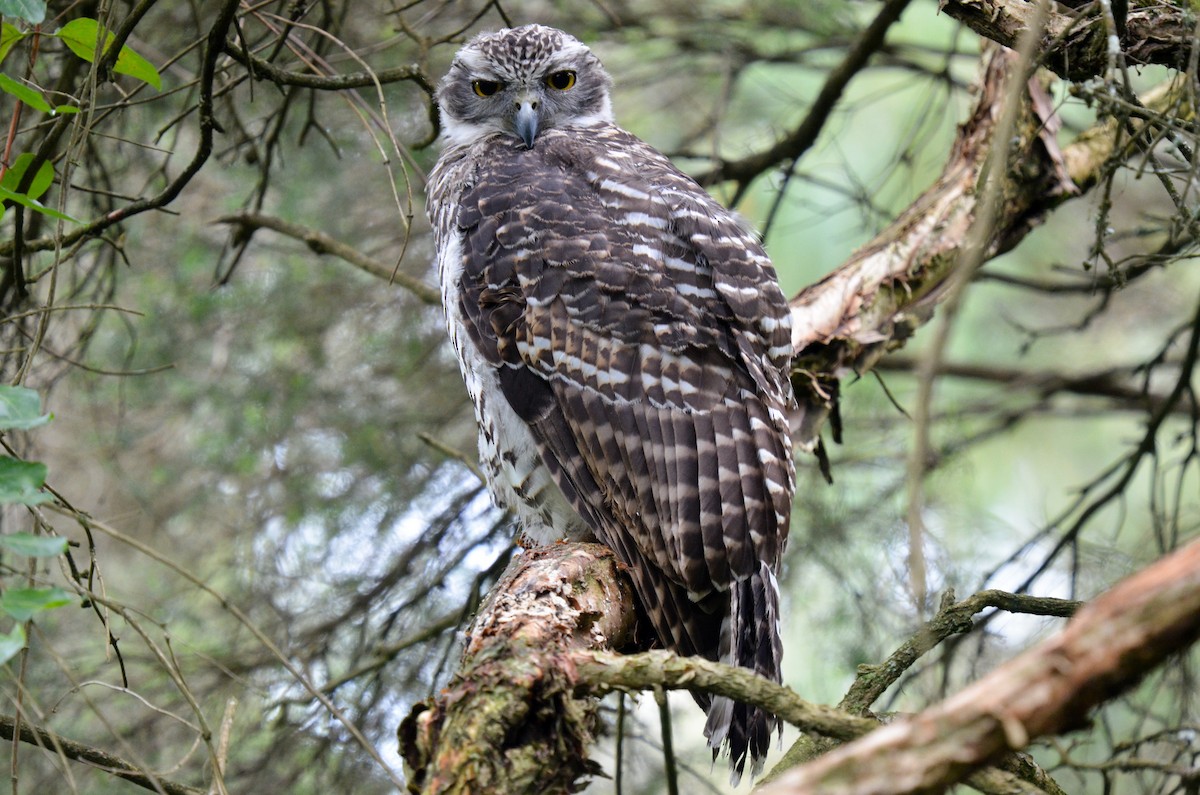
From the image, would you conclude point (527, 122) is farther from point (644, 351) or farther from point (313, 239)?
point (644, 351)

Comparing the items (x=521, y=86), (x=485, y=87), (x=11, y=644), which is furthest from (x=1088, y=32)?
(x=11, y=644)

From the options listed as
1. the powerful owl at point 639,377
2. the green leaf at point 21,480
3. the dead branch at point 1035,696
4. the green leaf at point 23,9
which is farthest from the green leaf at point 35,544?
the powerful owl at point 639,377

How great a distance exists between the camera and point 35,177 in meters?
2.57

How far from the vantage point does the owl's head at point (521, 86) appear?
4.22 meters

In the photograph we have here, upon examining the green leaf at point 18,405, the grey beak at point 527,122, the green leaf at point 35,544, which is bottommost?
the green leaf at point 35,544

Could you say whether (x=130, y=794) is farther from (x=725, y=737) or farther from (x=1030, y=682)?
(x=1030, y=682)

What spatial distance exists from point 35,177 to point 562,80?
2298 mm

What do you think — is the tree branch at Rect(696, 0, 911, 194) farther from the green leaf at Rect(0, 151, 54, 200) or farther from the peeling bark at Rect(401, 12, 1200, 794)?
the green leaf at Rect(0, 151, 54, 200)

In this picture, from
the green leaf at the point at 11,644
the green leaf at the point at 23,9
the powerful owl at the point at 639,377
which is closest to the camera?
the green leaf at the point at 11,644

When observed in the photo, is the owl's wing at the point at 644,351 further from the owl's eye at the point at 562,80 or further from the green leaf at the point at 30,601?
the green leaf at the point at 30,601

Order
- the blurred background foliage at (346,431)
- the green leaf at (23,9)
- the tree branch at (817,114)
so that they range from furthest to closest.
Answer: the blurred background foliage at (346,431), the tree branch at (817,114), the green leaf at (23,9)

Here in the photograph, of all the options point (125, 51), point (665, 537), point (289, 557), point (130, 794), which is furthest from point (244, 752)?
point (125, 51)

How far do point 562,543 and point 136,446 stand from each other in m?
3.20

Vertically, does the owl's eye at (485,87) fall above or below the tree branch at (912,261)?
above
